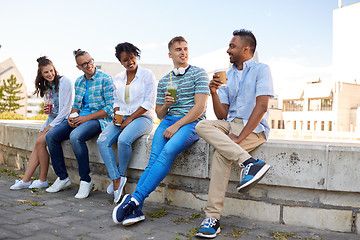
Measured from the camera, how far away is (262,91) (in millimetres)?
3186

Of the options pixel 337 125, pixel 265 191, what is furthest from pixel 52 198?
pixel 337 125

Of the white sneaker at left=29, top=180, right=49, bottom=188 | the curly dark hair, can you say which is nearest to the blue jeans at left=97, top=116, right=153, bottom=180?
the curly dark hair

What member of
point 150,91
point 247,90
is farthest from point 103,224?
point 247,90

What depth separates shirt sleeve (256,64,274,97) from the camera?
318 cm

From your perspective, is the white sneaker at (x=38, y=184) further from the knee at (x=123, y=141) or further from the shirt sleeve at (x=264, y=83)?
the shirt sleeve at (x=264, y=83)

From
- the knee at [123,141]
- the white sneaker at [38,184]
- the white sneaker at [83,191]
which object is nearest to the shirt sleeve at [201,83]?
the knee at [123,141]

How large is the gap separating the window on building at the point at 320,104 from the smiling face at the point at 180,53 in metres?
51.0

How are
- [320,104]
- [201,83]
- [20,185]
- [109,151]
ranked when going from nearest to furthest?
[201,83] < [109,151] < [20,185] < [320,104]

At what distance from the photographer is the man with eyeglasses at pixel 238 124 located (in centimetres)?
292

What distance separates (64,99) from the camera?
15.5 ft

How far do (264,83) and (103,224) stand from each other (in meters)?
1.88

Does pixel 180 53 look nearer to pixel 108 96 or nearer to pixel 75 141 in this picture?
pixel 108 96

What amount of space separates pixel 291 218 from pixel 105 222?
1670 mm

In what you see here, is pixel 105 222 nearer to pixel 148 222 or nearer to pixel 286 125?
pixel 148 222
